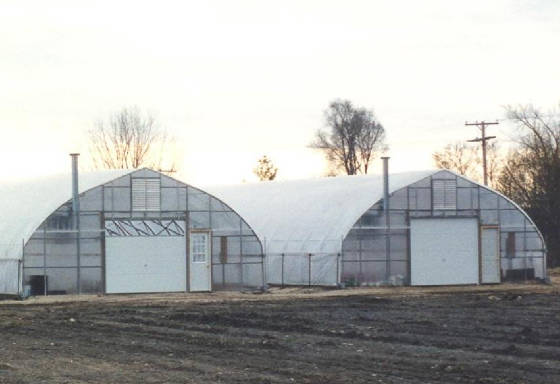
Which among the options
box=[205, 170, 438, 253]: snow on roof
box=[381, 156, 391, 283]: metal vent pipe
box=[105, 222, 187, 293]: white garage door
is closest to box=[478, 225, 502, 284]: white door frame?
box=[205, 170, 438, 253]: snow on roof

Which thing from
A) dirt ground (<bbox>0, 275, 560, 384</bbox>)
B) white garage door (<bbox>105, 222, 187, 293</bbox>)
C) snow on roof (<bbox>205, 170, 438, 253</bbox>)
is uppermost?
snow on roof (<bbox>205, 170, 438, 253</bbox>)

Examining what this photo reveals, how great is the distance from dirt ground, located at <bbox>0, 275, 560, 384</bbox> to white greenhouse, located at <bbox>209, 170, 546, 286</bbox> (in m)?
5.76

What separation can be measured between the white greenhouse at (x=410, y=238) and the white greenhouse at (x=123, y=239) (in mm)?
2469

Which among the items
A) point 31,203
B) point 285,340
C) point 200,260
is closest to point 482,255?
point 200,260

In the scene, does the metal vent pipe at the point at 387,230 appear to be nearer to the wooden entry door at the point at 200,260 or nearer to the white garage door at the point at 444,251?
the white garage door at the point at 444,251

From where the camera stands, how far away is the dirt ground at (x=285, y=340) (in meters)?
16.6

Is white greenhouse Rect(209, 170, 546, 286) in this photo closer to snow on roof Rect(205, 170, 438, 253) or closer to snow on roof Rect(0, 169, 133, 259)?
snow on roof Rect(205, 170, 438, 253)

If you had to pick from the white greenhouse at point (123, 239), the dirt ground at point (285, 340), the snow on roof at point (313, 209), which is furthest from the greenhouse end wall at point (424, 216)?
the dirt ground at point (285, 340)

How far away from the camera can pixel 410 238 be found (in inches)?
1720

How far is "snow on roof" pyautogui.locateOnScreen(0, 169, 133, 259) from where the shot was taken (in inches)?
1515

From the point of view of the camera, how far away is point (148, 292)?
40.6m

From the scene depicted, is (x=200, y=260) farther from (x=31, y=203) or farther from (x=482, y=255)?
(x=482, y=255)

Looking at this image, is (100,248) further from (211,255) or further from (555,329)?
(555,329)

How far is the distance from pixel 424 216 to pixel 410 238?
0.99 metres
